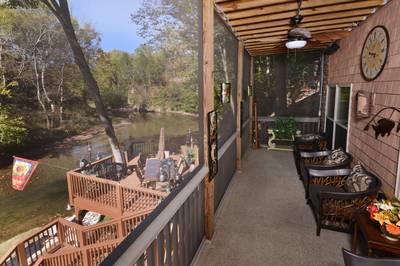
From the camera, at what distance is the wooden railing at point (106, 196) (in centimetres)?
106

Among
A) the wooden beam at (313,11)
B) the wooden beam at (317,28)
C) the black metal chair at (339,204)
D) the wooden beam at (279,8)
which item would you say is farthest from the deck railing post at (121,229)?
the wooden beam at (317,28)

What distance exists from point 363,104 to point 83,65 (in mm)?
3849

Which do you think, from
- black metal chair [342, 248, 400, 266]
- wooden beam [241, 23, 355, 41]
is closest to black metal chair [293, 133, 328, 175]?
wooden beam [241, 23, 355, 41]

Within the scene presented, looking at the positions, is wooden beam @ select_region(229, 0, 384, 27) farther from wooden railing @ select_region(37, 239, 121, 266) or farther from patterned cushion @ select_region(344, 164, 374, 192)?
wooden railing @ select_region(37, 239, 121, 266)

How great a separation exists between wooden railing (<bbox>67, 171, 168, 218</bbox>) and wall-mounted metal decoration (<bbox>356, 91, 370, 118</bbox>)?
319 cm

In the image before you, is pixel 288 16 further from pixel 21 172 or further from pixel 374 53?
pixel 21 172

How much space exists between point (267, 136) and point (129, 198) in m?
6.59

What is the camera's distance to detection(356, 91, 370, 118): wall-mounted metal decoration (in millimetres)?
3357

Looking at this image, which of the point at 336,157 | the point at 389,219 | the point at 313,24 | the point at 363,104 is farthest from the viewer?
the point at 336,157

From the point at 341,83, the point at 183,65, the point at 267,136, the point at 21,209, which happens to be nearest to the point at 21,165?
the point at 21,209

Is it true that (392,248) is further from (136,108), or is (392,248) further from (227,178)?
(227,178)

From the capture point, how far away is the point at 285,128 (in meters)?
7.06

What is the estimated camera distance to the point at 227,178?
14.4ft

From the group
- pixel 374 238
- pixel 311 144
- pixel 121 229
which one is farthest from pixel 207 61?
pixel 311 144
